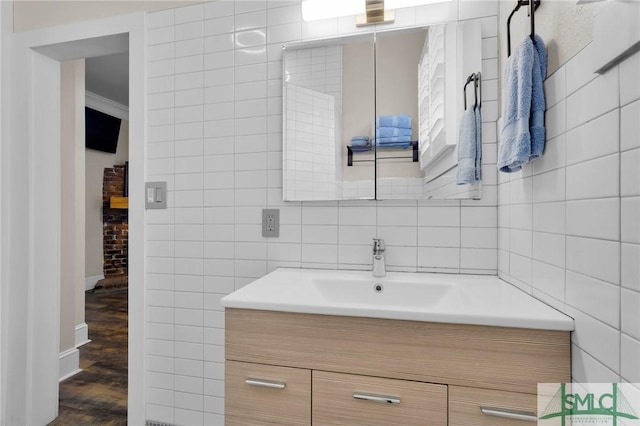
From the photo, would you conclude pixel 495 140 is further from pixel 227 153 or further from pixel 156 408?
pixel 156 408

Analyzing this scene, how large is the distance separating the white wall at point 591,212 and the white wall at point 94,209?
5333mm

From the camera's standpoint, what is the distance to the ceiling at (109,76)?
3.43 m

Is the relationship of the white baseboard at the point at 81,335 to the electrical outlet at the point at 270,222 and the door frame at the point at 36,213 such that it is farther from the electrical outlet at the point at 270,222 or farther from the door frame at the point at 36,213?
the electrical outlet at the point at 270,222

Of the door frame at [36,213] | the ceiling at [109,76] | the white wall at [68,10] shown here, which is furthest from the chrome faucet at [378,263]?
the ceiling at [109,76]

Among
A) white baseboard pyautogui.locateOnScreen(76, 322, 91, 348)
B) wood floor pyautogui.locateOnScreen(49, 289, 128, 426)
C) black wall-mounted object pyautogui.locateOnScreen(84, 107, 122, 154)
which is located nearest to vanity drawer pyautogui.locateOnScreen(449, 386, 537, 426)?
wood floor pyautogui.locateOnScreen(49, 289, 128, 426)

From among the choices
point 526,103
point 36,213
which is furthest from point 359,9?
point 36,213

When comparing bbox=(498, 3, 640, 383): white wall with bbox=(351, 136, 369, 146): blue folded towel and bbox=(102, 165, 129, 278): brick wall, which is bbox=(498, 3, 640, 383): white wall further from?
bbox=(102, 165, 129, 278): brick wall

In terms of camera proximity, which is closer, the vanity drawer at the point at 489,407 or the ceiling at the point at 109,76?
the vanity drawer at the point at 489,407

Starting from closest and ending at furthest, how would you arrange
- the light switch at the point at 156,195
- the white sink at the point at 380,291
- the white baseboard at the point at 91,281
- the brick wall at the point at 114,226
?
the white sink at the point at 380,291
the light switch at the point at 156,195
the white baseboard at the point at 91,281
the brick wall at the point at 114,226

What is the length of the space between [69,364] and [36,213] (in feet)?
3.80

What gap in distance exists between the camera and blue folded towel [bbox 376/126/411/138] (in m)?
1.39

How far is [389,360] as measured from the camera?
2.95 ft

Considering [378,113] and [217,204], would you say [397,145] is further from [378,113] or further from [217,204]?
[217,204]

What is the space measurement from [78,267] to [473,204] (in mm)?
2712
